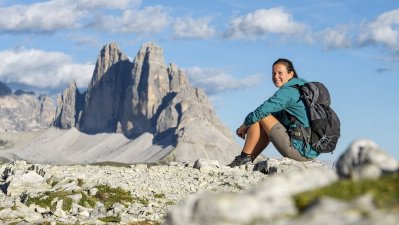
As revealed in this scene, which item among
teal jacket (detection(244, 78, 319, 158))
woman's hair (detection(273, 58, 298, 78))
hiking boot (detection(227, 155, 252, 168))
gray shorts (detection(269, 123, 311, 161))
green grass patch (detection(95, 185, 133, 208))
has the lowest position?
green grass patch (detection(95, 185, 133, 208))

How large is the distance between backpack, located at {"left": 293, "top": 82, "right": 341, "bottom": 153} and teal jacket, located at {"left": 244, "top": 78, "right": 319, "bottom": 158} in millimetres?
191

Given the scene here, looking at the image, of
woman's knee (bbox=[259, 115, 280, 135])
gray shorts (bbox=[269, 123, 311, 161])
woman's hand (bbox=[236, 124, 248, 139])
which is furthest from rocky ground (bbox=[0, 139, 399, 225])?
woman's hand (bbox=[236, 124, 248, 139])

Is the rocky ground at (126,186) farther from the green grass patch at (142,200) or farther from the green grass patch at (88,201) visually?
the green grass patch at (88,201)

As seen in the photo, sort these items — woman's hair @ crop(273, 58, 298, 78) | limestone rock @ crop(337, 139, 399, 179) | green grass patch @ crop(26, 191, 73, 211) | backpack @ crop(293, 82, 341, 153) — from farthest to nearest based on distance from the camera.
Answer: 1. green grass patch @ crop(26, 191, 73, 211)
2. woman's hair @ crop(273, 58, 298, 78)
3. backpack @ crop(293, 82, 341, 153)
4. limestone rock @ crop(337, 139, 399, 179)

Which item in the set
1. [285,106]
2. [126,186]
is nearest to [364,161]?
[285,106]

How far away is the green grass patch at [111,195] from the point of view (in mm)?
21986

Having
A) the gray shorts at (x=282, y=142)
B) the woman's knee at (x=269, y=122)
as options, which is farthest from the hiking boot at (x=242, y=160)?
the woman's knee at (x=269, y=122)

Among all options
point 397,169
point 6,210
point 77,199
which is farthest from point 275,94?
point 397,169

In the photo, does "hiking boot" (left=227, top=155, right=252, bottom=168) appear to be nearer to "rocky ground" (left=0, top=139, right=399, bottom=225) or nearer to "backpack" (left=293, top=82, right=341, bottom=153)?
"rocky ground" (left=0, top=139, right=399, bottom=225)

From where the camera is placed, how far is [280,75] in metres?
20.5

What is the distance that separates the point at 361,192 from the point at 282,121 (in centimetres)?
1495

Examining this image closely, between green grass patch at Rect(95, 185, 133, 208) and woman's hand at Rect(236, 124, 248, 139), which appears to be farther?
green grass patch at Rect(95, 185, 133, 208)

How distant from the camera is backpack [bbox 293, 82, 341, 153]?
19.9 m

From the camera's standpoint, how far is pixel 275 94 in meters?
19.8
